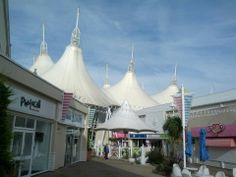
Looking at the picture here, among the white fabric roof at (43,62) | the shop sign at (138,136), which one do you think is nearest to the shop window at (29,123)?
the shop sign at (138,136)

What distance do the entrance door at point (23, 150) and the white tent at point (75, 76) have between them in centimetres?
3050

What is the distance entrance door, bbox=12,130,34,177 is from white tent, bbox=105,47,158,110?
4454 centimetres

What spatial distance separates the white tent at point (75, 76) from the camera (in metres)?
46.8

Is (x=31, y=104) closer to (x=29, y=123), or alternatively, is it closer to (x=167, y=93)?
(x=29, y=123)

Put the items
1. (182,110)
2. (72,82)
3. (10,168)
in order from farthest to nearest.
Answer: (72,82), (182,110), (10,168)

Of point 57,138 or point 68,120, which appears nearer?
point 57,138

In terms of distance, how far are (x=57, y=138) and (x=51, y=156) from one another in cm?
126

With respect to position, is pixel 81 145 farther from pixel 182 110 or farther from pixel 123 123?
pixel 182 110

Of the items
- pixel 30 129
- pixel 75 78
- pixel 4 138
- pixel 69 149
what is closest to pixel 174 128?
pixel 69 149

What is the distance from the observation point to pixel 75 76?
1873 inches

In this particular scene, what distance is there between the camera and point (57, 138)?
19.1 metres

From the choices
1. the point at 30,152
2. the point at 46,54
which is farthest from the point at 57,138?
the point at 46,54

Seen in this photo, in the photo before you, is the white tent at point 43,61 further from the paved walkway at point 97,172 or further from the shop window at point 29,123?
the shop window at point 29,123

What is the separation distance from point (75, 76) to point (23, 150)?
111 feet
